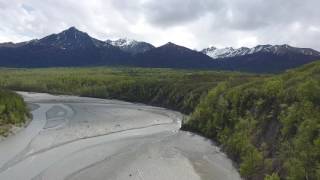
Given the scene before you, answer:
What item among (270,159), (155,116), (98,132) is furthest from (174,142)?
(155,116)

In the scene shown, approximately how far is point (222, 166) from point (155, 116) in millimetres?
62656

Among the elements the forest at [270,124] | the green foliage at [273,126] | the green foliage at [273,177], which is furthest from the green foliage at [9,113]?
the green foliage at [273,177]

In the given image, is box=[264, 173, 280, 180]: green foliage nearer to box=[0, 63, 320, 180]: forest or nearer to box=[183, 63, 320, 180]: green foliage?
A: box=[0, 63, 320, 180]: forest

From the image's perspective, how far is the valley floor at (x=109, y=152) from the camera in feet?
185

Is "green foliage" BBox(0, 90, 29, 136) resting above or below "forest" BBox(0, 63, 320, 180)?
below

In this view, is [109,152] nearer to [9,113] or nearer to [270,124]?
[270,124]

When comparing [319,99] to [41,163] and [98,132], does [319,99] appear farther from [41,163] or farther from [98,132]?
[98,132]

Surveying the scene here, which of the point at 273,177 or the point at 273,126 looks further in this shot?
the point at 273,126

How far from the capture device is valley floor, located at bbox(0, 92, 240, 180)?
56.3 metres

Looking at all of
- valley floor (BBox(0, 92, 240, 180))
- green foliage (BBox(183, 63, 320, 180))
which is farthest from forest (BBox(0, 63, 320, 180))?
valley floor (BBox(0, 92, 240, 180))

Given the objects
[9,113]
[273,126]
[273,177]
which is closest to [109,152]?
[273,126]

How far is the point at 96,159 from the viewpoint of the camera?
6481 cm

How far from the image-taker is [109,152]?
2766 inches

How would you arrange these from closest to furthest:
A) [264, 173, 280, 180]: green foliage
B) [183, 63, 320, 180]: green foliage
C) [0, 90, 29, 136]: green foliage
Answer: [264, 173, 280, 180]: green foliage → [183, 63, 320, 180]: green foliage → [0, 90, 29, 136]: green foliage
